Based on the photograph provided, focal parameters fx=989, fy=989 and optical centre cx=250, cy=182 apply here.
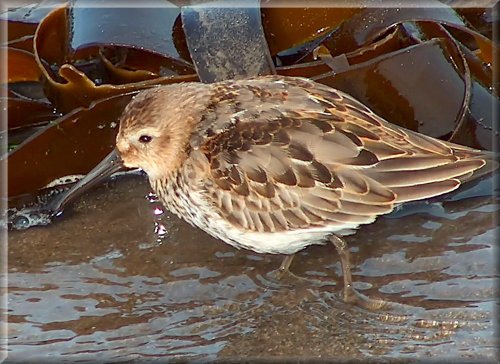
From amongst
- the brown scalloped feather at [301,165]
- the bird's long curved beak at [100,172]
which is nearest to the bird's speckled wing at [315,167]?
the brown scalloped feather at [301,165]

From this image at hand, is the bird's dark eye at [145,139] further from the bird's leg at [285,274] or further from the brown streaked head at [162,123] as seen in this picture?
the bird's leg at [285,274]

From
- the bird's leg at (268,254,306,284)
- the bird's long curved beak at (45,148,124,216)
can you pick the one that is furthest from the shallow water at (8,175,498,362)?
the bird's long curved beak at (45,148,124,216)

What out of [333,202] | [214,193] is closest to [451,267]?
[333,202]

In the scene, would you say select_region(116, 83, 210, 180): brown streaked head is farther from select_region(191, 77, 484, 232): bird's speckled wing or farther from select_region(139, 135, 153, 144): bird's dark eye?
select_region(191, 77, 484, 232): bird's speckled wing

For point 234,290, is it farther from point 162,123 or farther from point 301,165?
point 162,123

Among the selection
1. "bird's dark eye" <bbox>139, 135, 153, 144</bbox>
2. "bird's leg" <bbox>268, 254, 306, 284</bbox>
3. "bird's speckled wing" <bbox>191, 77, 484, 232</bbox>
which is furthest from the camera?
"bird's dark eye" <bbox>139, 135, 153, 144</bbox>

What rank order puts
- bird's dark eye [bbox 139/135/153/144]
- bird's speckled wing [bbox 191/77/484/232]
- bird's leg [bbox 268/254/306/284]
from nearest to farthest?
bird's speckled wing [bbox 191/77/484/232], bird's leg [bbox 268/254/306/284], bird's dark eye [bbox 139/135/153/144]
